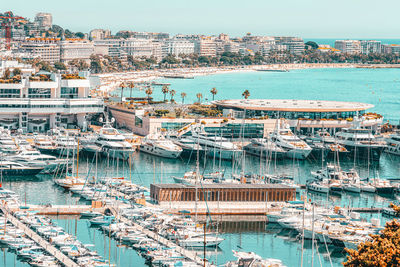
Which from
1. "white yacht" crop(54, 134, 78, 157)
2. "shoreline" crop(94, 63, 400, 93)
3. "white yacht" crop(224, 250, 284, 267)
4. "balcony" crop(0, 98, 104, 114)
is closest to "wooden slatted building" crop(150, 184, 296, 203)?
"white yacht" crop(224, 250, 284, 267)

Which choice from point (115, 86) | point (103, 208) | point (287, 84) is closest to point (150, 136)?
point (103, 208)

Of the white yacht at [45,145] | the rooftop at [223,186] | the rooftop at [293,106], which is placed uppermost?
the rooftop at [293,106]

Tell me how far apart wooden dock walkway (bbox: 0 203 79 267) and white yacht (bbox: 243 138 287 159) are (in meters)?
26.3

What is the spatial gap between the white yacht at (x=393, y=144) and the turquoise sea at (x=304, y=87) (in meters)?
21.9

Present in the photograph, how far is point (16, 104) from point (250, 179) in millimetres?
23850

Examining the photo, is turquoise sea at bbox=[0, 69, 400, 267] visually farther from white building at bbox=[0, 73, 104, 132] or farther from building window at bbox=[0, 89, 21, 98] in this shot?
building window at bbox=[0, 89, 21, 98]

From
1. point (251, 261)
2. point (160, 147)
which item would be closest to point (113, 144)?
point (160, 147)

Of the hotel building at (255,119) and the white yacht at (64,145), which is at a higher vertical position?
the hotel building at (255,119)

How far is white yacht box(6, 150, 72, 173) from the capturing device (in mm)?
52781

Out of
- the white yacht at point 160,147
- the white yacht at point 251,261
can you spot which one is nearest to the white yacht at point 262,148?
the white yacht at point 160,147

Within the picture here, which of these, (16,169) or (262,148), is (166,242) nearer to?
(16,169)

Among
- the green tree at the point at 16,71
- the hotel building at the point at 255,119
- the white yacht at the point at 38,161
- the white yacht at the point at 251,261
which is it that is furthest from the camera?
the green tree at the point at 16,71

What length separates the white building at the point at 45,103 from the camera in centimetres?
6706

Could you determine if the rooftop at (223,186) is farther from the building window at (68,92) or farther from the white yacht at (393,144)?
the building window at (68,92)
